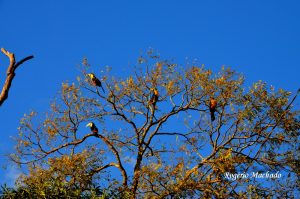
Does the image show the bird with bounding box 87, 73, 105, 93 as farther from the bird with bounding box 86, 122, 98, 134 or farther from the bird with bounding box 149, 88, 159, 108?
the bird with bounding box 149, 88, 159, 108

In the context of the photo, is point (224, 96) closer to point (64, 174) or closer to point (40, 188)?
point (64, 174)

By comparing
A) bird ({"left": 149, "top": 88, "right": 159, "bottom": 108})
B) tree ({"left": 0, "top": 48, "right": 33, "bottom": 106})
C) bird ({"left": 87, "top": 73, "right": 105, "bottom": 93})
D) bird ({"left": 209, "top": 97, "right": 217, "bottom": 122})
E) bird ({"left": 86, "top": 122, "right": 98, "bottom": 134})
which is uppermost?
bird ({"left": 87, "top": 73, "right": 105, "bottom": 93})

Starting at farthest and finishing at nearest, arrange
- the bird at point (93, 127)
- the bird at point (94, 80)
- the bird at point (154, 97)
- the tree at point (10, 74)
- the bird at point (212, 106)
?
the bird at point (94, 80), the bird at point (154, 97), the bird at point (93, 127), the bird at point (212, 106), the tree at point (10, 74)

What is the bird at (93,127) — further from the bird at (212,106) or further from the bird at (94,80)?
the bird at (212,106)

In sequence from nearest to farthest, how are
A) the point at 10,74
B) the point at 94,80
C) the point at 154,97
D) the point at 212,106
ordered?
1. the point at 10,74
2. the point at 212,106
3. the point at 154,97
4. the point at 94,80

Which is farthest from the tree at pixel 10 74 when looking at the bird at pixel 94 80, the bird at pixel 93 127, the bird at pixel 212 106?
the bird at pixel 212 106

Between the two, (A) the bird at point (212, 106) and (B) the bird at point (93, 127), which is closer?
(A) the bird at point (212, 106)

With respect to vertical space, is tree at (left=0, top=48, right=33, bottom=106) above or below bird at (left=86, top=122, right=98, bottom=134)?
below

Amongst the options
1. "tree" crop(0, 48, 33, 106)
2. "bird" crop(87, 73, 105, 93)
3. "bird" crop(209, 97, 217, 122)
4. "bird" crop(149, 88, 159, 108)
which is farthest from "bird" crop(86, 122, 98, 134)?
"tree" crop(0, 48, 33, 106)

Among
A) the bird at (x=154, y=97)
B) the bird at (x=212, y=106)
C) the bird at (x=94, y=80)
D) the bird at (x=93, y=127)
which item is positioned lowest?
the bird at (x=93, y=127)

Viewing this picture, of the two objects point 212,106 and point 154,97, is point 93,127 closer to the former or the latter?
point 154,97

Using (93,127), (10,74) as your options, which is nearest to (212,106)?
Answer: (93,127)

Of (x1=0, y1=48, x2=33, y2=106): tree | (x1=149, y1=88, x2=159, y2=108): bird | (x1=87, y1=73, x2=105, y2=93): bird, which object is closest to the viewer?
(x1=0, y1=48, x2=33, y2=106): tree

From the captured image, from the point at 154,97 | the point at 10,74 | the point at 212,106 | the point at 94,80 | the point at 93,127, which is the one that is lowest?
the point at 10,74
